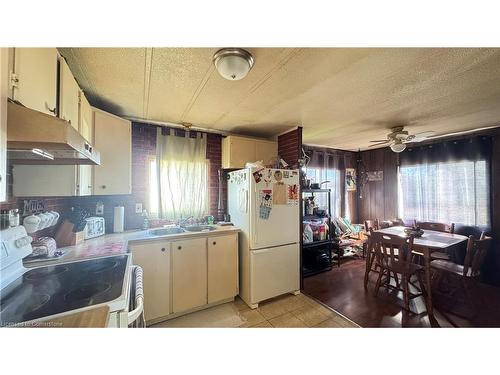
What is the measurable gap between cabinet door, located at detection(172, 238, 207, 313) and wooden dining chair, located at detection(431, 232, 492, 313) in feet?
8.63

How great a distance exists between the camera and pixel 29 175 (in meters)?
1.16

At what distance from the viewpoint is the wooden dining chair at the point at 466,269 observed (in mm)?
1963

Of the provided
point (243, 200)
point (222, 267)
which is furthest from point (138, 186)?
point (222, 267)

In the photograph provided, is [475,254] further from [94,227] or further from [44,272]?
[94,227]

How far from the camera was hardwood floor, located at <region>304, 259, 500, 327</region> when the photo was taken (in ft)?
5.94

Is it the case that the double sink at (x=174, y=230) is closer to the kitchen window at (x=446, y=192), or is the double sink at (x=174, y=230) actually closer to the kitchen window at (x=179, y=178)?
the kitchen window at (x=179, y=178)

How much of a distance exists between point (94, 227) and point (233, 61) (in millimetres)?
1832

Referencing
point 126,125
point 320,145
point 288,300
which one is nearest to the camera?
point 126,125

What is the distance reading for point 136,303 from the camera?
102 centimetres
